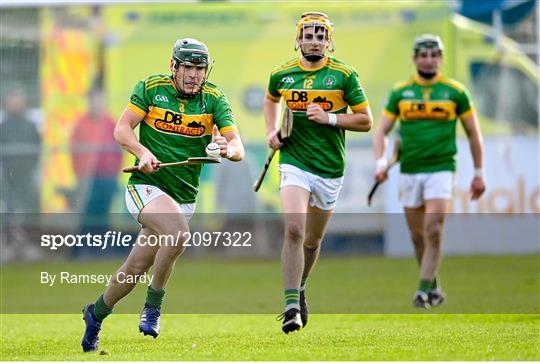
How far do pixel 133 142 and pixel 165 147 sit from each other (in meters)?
0.36

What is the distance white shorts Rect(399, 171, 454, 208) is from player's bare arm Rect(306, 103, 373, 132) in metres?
3.06

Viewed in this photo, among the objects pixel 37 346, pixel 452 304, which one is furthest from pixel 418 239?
pixel 37 346

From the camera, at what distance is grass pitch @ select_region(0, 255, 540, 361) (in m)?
10.0

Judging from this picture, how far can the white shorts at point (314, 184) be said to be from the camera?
1159cm

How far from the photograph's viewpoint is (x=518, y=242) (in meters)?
24.5

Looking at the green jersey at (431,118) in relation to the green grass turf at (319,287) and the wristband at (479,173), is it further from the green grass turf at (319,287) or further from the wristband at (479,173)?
the green grass turf at (319,287)

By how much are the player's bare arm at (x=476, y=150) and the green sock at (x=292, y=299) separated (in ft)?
12.9

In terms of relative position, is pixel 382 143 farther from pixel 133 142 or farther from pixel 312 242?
pixel 133 142

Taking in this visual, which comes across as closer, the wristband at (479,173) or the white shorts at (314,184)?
the white shorts at (314,184)

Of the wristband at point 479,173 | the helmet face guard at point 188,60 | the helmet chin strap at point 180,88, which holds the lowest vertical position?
the wristband at point 479,173

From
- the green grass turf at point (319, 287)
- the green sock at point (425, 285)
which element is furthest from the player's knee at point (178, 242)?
the green sock at point (425, 285)

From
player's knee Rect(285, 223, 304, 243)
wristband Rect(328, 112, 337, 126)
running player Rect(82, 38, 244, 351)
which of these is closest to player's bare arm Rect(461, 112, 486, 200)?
wristband Rect(328, 112, 337, 126)

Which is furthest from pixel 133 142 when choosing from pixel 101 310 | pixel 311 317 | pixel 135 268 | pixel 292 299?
pixel 311 317

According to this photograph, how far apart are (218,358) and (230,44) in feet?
56.3
